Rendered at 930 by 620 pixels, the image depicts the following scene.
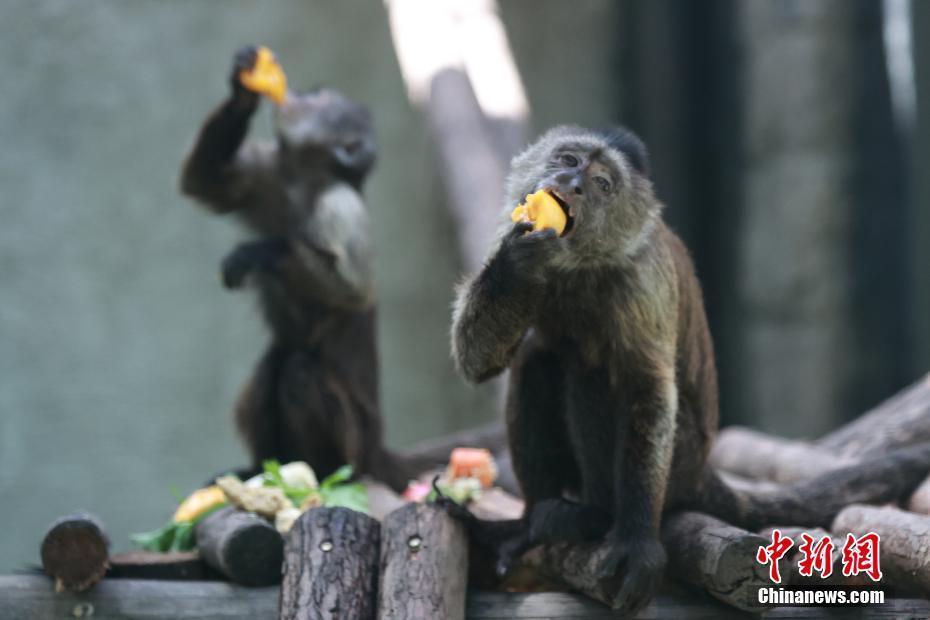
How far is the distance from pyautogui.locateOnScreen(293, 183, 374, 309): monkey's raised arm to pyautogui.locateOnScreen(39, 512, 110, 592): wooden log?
2359 mm

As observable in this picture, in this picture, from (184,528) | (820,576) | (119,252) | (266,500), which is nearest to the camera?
(820,576)

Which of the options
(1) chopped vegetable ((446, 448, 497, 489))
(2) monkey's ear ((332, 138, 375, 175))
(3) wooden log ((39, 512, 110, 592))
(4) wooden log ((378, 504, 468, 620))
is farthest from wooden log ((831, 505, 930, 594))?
(2) monkey's ear ((332, 138, 375, 175))

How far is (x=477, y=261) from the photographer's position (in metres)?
7.46

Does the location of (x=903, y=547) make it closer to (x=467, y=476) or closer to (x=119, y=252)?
(x=467, y=476)

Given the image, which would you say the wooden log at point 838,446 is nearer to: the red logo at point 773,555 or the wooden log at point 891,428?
the wooden log at point 891,428

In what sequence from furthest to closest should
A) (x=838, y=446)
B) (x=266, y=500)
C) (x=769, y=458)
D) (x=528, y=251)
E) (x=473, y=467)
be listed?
(x=769, y=458)
(x=838, y=446)
(x=473, y=467)
(x=266, y=500)
(x=528, y=251)

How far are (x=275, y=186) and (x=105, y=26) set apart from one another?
3.48 m

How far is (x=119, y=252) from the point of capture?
359 inches

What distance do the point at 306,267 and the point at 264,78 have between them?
3.74 ft

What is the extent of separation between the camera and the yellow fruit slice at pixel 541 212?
12.2 ft

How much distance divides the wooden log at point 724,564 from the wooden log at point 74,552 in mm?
2288

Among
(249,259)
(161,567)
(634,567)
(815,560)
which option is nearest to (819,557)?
(815,560)

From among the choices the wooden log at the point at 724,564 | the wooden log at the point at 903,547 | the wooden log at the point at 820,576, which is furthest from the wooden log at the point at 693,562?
the wooden log at the point at 903,547

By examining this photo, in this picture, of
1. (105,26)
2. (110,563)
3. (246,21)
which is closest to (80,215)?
(105,26)
